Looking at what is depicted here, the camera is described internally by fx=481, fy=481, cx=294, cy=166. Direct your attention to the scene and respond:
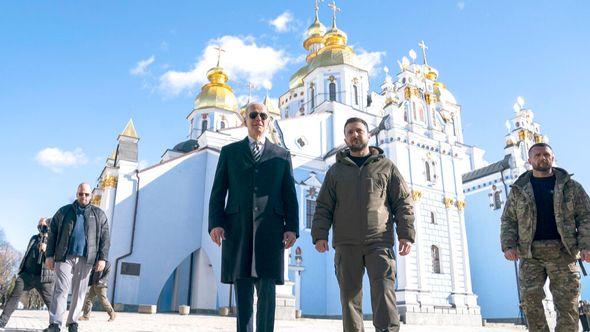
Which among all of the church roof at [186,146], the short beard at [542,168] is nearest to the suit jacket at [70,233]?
the short beard at [542,168]

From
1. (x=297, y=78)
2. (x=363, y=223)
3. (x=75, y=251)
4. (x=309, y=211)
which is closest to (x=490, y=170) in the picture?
(x=309, y=211)

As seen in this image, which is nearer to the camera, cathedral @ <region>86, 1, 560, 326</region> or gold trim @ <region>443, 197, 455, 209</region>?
cathedral @ <region>86, 1, 560, 326</region>

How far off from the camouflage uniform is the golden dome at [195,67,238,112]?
28.3m

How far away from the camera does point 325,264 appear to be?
23125 mm

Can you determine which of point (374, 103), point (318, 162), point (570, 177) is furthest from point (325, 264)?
point (570, 177)

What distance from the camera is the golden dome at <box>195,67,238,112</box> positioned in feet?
105

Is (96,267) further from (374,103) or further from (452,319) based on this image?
(374,103)

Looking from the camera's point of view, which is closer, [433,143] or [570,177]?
[570,177]

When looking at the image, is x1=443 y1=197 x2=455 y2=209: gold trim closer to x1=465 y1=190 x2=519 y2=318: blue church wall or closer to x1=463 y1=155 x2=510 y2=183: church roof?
x1=465 y1=190 x2=519 y2=318: blue church wall

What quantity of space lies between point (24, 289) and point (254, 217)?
16.5 ft

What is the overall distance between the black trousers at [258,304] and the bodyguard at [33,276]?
175 inches

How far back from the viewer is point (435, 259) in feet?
70.6

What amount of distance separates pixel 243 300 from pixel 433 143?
2086 cm

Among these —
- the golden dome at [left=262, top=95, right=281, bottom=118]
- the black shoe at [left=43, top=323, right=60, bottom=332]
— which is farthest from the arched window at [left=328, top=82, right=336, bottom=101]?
the black shoe at [left=43, top=323, right=60, bottom=332]
